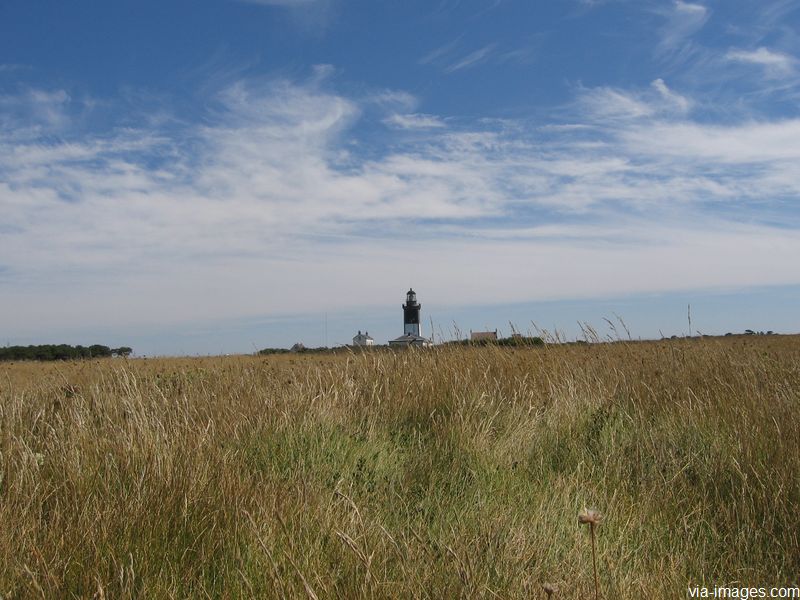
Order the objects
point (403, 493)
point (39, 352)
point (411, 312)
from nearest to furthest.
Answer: point (403, 493) < point (39, 352) < point (411, 312)

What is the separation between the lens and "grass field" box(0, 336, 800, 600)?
2400 millimetres

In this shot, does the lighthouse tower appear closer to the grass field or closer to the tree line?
the tree line

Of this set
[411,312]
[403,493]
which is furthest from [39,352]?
[411,312]

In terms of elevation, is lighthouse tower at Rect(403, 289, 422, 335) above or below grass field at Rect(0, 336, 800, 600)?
above

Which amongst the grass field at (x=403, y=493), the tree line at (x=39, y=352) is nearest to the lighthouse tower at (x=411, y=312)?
the tree line at (x=39, y=352)

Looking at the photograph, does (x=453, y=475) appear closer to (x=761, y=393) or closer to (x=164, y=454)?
(x=164, y=454)

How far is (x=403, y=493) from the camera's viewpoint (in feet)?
11.8

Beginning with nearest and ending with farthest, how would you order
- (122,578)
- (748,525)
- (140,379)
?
1. (122,578)
2. (748,525)
3. (140,379)

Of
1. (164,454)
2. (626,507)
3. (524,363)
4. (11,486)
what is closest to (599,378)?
(524,363)

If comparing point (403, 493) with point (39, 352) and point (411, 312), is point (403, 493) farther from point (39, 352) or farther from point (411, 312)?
point (411, 312)

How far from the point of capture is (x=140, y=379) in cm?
742

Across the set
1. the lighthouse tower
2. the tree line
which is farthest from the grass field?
the lighthouse tower

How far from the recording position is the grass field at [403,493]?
2400 mm

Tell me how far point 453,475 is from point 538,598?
63.2 inches
